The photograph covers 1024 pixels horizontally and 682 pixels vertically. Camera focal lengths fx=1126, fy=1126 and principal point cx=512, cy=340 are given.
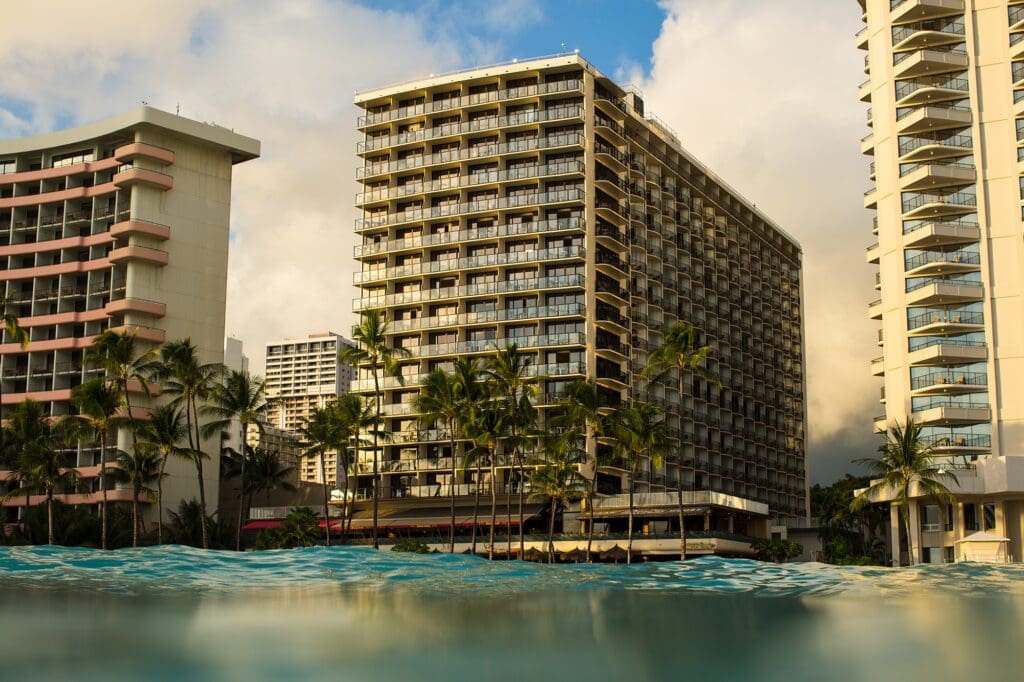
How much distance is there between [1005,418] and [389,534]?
53.6 meters

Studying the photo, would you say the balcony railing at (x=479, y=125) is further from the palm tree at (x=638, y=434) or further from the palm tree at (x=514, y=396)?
the palm tree at (x=638, y=434)

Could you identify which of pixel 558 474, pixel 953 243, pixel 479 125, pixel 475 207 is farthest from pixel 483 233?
pixel 953 243

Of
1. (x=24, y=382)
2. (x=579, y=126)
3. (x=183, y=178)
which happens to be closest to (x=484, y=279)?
(x=579, y=126)

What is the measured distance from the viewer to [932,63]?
9706 cm

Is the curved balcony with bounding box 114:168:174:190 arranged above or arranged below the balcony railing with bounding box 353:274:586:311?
above

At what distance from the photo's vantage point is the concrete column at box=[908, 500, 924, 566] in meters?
90.6

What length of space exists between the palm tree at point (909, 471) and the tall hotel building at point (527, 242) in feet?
72.3

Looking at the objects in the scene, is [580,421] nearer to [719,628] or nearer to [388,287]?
[388,287]

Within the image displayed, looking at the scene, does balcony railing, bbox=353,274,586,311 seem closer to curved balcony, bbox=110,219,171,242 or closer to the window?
curved balcony, bbox=110,219,171,242

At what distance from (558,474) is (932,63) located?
4781cm

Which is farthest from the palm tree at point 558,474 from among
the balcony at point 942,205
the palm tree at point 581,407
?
the balcony at point 942,205

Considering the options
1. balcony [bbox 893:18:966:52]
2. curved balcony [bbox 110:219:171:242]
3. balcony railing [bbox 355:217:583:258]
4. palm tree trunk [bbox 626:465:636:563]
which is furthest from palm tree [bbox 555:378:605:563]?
curved balcony [bbox 110:219:171:242]

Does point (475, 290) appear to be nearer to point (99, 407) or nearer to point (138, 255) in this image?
point (138, 255)

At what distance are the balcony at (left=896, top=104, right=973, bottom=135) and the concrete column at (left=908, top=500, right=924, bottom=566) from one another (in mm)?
31348
